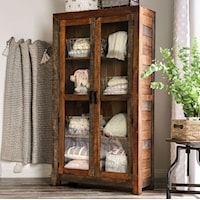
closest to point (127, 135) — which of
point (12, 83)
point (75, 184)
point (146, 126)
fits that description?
point (146, 126)

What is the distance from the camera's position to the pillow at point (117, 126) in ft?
11.9

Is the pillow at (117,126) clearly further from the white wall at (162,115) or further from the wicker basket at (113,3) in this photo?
the wicker basket at (113,3)

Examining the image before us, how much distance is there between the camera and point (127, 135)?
3.61 m

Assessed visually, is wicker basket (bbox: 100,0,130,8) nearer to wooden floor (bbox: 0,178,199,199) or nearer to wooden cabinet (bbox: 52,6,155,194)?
wooden cabinet (bbox: 52,6,155,194)

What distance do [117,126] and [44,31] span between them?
147cm

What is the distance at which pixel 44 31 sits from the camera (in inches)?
174

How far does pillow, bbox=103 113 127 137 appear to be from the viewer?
3.64m

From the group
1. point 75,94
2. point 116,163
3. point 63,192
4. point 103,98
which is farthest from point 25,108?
point 116,163

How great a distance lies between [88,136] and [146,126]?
549 millimetres

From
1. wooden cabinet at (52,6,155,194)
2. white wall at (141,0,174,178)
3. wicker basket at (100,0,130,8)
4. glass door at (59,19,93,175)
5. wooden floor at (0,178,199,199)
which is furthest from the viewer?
white wall at (141,0,174,178)

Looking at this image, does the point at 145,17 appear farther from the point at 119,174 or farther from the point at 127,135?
the point at 119,174

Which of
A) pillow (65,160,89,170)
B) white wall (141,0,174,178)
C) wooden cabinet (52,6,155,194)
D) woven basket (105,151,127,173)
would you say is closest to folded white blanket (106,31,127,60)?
wooden cabinet (52,6,155,194)

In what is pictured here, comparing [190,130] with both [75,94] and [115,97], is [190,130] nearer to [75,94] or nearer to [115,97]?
[115,97]

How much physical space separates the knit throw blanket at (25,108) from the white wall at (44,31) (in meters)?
0.11
